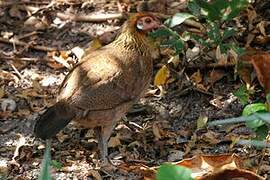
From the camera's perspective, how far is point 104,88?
4.59m

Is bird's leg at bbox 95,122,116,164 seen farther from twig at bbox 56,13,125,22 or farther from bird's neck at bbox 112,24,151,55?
twig at bbox 56,13,125,22

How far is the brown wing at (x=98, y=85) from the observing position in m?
4.51

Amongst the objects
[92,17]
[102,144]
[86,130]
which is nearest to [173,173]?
[102,144]

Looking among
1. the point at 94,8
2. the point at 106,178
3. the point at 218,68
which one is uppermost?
the point at 94,8

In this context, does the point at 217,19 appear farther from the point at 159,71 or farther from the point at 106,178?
the point at 106,178

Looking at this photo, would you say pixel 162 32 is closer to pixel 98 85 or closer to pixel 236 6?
pixel 236 6

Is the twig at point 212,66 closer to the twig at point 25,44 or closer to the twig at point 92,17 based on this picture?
the twig at point 92,17

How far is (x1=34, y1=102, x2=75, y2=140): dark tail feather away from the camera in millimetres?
4379

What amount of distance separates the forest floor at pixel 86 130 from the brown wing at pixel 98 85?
41 cm

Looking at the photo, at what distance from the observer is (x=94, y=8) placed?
6492 millimetres

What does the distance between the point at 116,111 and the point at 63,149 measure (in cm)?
54

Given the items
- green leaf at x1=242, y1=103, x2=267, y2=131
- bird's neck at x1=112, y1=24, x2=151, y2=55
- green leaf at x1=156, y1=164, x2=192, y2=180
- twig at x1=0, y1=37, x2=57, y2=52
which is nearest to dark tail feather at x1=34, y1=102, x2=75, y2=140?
bird's neck at x1=112, y1=24, x2=151, y2=55

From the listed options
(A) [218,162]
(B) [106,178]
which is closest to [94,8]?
(B) [106,178]

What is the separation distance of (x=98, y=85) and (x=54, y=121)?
40 centimetres
